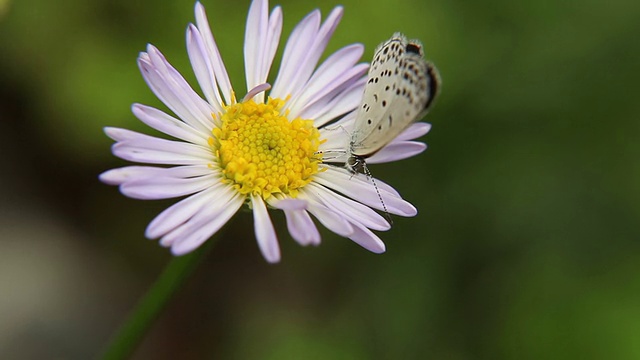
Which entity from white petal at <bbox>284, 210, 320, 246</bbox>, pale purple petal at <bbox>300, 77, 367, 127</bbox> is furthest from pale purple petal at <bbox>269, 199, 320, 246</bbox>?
pale purple petal at <bbox>300, 77, 367, 127</bbox>

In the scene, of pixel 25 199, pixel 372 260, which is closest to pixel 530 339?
pixel 372 260

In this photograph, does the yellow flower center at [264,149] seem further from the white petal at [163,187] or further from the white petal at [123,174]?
the white petal at [123,174]

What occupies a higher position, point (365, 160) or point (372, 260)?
point (365, 160)

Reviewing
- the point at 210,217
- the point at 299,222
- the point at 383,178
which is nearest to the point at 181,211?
the point at 210,217

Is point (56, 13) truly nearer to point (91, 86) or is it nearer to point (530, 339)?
point (91, 86)

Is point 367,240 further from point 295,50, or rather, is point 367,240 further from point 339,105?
point 295,50

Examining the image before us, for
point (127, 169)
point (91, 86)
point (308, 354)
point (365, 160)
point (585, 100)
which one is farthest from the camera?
point (585, 100)
